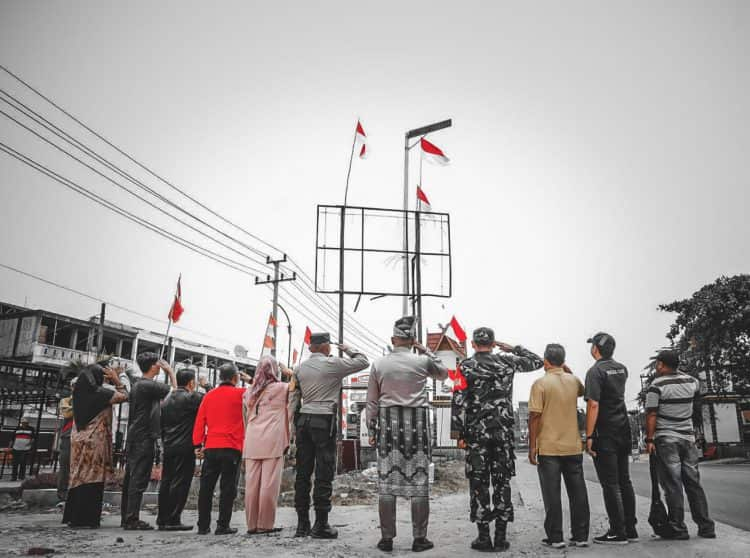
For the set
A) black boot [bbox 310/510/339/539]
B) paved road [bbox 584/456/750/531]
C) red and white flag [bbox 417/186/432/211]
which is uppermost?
red and white flag [bbox 417/186/432/211]

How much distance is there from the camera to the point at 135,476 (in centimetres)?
592

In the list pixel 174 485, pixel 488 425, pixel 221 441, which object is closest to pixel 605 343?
pixel 488 425

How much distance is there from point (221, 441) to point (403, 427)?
2098 millimetres

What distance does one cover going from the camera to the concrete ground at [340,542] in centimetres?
431

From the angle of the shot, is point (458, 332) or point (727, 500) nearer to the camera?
point (727, 500)

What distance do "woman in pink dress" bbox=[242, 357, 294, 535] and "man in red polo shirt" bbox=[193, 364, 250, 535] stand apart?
0.72 ft

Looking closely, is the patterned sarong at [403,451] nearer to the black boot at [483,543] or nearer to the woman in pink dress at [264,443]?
the black boot at [483,543]

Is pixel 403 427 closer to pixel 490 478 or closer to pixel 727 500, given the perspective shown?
pixel 490 478

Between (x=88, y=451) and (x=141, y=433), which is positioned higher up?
(x=141, y=433)

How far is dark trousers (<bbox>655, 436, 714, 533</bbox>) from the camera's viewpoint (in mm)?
4859

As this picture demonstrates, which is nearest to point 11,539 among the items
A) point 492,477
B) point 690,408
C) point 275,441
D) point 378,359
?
point 275,441

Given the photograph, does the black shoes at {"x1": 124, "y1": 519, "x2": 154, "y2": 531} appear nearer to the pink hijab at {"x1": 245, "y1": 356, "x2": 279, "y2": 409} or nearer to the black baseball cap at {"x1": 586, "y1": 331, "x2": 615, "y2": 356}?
the pink hijab at {"x1": 245, "y1": 356, "x2": 279, "y2": 409}

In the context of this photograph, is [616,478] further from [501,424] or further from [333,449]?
[333,449]

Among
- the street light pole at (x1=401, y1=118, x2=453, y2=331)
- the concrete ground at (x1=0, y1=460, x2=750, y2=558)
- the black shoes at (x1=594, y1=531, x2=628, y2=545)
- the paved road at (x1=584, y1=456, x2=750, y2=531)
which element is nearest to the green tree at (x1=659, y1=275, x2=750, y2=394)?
the paved road at (x1=584, y1=456, x2=750, y2=531)
